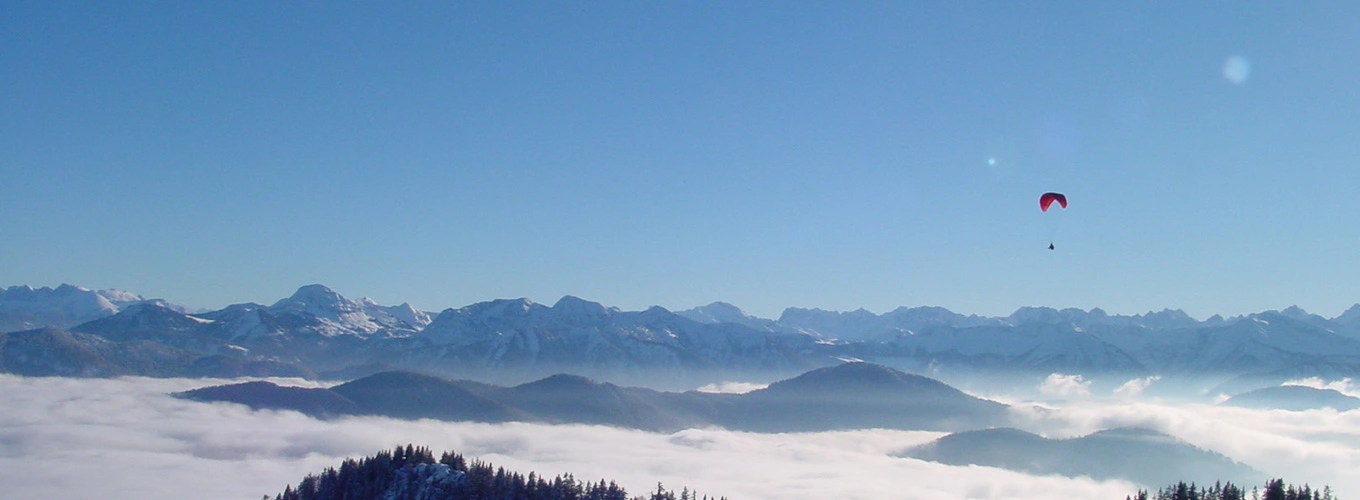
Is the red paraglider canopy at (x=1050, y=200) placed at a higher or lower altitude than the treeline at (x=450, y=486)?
higher

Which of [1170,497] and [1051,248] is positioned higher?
[1051,248]

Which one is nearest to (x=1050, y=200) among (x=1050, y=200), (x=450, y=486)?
(x=1050, y=200)

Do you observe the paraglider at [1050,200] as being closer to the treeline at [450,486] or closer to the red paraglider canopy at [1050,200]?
the red paraglider canopy at [1050,200]

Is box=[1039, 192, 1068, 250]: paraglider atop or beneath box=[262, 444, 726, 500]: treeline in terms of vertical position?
atop

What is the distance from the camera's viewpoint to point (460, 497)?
7013 inches

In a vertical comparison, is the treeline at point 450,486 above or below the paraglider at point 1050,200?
below

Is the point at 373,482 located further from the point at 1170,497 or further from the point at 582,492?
the point at 1170,497

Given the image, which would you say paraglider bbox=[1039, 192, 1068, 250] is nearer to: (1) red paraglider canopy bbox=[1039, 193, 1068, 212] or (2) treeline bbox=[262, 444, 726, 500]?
(1) red paraglider canopy bbox=[1039, 193, 1068, 212]

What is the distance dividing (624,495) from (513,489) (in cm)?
2115

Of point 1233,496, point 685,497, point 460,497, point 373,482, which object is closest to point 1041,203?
point 1233,496

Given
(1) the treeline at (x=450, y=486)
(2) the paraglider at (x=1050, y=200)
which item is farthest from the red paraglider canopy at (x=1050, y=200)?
(1) the treeline at (x=450, y=486)

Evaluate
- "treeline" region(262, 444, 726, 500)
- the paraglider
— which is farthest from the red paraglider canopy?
"treeline" region(262, 444, 726, 500)

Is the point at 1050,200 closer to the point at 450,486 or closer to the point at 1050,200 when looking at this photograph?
the point at 1050,200

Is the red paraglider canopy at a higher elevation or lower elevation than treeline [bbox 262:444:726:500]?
higher
